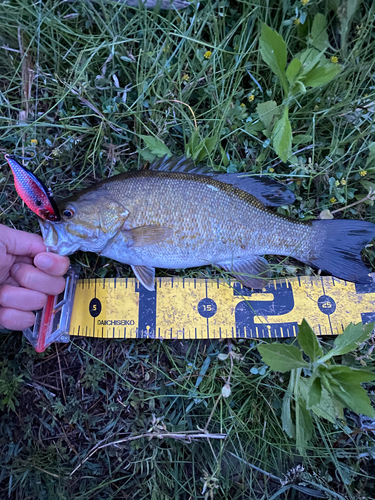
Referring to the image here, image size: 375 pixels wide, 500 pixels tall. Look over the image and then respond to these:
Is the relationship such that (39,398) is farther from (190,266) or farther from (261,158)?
(261,158)

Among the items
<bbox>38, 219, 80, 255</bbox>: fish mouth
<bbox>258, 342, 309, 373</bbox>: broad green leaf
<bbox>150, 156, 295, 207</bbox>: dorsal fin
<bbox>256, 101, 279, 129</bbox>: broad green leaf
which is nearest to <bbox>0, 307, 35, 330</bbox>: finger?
<bbox>38, 219, 80, 255</bbox>: fish mouth

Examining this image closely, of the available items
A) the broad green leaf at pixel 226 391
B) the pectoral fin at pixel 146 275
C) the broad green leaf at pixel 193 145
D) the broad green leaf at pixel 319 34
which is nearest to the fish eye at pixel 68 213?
the pectoral fin at pixel 146 275

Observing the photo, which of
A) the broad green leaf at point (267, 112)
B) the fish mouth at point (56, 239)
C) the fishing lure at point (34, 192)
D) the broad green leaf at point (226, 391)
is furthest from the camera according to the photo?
the broad green leaf at point (267, 112)

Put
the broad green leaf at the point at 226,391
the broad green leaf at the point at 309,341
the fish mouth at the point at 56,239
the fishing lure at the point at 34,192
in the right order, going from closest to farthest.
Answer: the broad green leaf at the point at 309,341 < the fishing lure at the point at 34,192 < the fish mouth at the point at 56,239 < the broad green leaf at the point at 226,391

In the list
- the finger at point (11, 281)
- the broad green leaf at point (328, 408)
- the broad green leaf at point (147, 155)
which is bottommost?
the broad green leaf at point (328, 408)

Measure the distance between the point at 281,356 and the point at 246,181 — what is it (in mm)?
1437

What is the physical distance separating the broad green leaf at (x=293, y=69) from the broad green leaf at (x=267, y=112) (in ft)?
0.74

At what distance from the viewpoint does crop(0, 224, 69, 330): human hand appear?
2.52 m

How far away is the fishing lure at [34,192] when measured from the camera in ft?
7.52

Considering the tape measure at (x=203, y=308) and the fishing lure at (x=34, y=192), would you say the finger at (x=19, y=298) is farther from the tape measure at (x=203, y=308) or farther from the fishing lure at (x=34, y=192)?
the fishing lure at (x=34, y=192)

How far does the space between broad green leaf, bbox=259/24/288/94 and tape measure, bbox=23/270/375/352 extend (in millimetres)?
1726

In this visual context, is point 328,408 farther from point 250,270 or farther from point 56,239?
point 56,239

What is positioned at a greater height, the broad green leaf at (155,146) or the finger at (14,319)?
the broad green leaf at (155,146)

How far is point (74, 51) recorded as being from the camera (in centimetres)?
293
